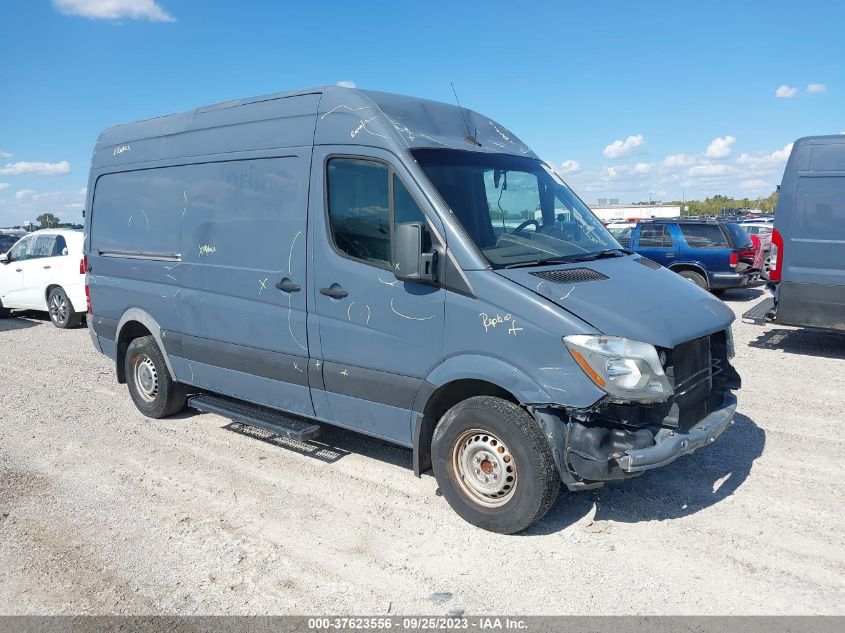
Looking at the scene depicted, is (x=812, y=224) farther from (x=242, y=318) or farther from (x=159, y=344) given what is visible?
(x=159, y=344)

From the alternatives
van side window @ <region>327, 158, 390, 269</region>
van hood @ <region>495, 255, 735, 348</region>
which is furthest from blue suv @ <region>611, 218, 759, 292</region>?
van side window @ <region>327, 158, 390, 269</region>

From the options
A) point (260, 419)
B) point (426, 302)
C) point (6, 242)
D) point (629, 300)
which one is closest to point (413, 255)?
point (426, 302)

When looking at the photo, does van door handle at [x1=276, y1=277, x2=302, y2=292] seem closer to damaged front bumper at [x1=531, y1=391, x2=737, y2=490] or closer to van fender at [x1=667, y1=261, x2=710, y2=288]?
damaged front bumper at [x1=531, y1=391, x2=737, y2=490]

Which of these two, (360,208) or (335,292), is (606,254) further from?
(335,292)

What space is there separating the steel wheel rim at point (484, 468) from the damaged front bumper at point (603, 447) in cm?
33

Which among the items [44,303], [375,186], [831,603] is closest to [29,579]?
[375,186]

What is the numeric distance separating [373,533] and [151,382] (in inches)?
139

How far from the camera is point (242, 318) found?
5.45 m

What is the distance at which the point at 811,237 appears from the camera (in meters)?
8.58

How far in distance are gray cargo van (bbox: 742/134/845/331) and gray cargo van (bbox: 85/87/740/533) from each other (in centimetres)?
467

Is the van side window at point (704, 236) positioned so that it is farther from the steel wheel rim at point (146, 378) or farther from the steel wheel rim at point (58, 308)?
the steel wheel rim at point (58, 308)

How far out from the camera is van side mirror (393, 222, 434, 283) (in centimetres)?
405

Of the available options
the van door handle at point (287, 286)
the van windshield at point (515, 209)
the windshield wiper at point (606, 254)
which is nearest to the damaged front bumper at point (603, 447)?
the van windshield at point (515, 209)

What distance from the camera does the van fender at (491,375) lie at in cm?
388
